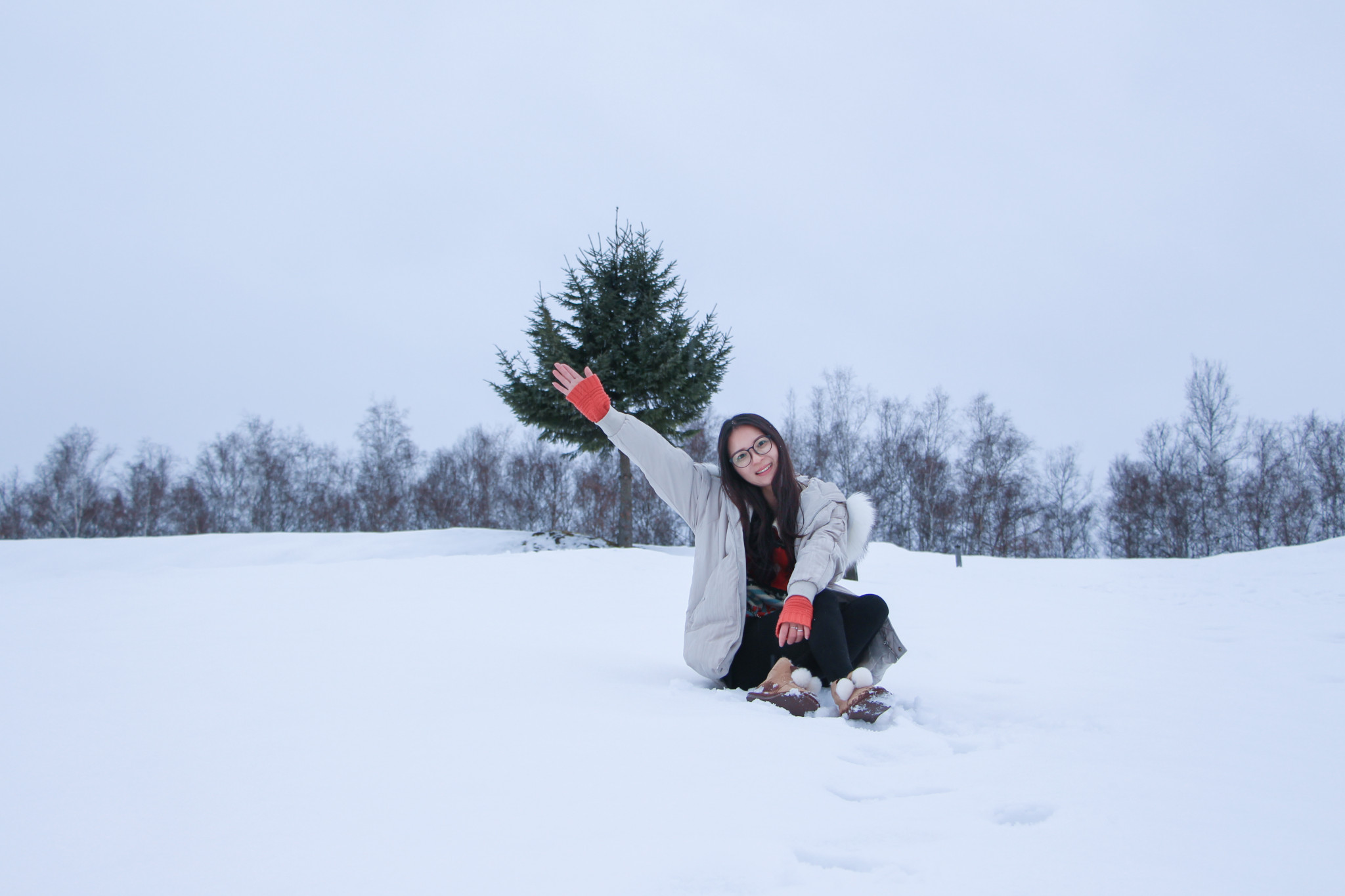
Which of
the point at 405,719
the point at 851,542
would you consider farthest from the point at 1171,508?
the point at 405,719

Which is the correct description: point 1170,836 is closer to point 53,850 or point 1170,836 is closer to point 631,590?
point 53,850

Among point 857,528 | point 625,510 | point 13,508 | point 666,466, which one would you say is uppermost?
point 666,466

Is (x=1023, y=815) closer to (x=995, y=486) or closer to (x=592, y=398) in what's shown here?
(x=592, y=398)

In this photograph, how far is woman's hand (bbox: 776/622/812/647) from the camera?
2.25 meters

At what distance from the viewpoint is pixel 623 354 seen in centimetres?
1351

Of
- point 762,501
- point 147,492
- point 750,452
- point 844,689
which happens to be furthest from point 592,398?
point 147,492

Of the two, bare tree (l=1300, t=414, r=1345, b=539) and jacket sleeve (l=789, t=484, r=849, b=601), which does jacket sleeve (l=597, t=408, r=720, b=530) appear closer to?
jacket sleeve (l=789, t=484, r=849, b=601)

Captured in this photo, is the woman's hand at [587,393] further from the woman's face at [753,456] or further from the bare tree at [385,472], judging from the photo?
the bare tree at [385,472]

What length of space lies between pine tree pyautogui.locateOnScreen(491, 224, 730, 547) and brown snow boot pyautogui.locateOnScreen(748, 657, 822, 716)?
10.5 m

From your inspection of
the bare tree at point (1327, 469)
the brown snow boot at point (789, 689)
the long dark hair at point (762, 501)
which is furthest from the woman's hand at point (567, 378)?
the bare tree at point (1327, 469)

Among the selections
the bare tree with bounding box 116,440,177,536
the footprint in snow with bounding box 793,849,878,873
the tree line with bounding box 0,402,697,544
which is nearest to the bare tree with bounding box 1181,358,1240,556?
the tree line with bounding box 0,402,697,544

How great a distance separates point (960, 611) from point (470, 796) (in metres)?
4.81

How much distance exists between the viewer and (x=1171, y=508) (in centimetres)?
2428

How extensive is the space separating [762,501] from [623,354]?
1115cm
